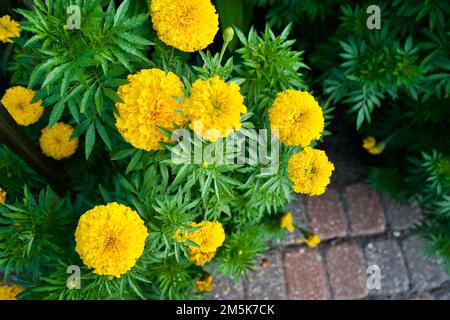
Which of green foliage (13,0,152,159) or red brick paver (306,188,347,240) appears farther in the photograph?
red brick paver (306,188,347,240)

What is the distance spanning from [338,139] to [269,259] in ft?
2.88

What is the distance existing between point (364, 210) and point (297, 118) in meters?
1.64

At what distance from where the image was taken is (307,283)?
9.03 ft

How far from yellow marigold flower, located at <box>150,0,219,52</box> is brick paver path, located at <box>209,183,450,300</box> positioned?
5.31ft

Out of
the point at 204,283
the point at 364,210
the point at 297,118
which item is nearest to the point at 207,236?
the point at 297,118

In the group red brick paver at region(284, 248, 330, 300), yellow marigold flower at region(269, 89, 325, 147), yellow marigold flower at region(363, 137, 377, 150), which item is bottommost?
red brick paver at region(284, 248, 330, 300)

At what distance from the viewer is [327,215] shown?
2881 millimetres

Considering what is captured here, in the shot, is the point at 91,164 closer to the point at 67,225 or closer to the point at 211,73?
the point at 67,225

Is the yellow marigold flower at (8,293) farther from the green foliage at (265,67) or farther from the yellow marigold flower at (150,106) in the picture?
the green foliage at (265,67)

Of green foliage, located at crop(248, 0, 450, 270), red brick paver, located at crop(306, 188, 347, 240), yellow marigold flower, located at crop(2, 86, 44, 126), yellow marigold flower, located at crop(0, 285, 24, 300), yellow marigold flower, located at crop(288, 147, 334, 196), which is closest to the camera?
yellow marigold flower, located at crop(288, 147, 334, 196)

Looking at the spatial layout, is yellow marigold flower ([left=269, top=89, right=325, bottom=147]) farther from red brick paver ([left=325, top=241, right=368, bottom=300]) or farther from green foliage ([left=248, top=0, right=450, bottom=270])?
red brick paver ([left=325, top=241, right=368, bottom=300])

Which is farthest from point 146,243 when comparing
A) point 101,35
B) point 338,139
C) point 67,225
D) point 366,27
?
point 338,139

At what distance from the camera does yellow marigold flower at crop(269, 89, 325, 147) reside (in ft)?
4.76

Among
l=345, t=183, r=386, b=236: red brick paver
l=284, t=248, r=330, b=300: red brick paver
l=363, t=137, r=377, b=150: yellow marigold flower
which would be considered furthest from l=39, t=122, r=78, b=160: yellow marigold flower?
l=345, t=183, r=386, b=236: red brick paver
